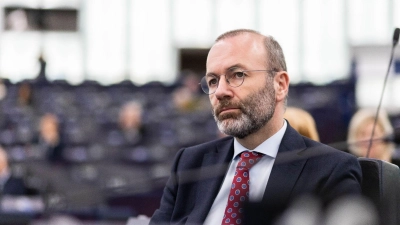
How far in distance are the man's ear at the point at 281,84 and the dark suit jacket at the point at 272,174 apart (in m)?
0.11

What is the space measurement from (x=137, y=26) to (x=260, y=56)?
16.2 metres

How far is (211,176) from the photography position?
1.99 m

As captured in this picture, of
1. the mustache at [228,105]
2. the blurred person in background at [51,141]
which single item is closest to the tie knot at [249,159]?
the mustache at [228,105]

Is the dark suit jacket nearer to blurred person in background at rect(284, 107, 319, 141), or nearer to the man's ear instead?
the man's ear

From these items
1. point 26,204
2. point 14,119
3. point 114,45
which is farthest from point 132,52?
point 26,204

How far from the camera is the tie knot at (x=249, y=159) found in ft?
6.45

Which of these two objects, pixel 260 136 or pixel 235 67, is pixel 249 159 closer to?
pixel 260 136

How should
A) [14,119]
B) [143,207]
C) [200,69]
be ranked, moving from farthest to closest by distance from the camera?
[200,69]
[14,119]
[143,207]

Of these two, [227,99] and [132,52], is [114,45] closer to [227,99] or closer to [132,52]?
[132,52]

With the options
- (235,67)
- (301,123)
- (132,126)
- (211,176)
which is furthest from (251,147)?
(132,126)

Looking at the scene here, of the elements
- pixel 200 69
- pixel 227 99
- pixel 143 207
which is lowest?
pixel 200 69

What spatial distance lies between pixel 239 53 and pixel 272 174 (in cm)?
37

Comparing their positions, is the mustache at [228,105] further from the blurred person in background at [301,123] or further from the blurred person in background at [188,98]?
the blurred person in background at [188,98]

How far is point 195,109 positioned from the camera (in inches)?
349
